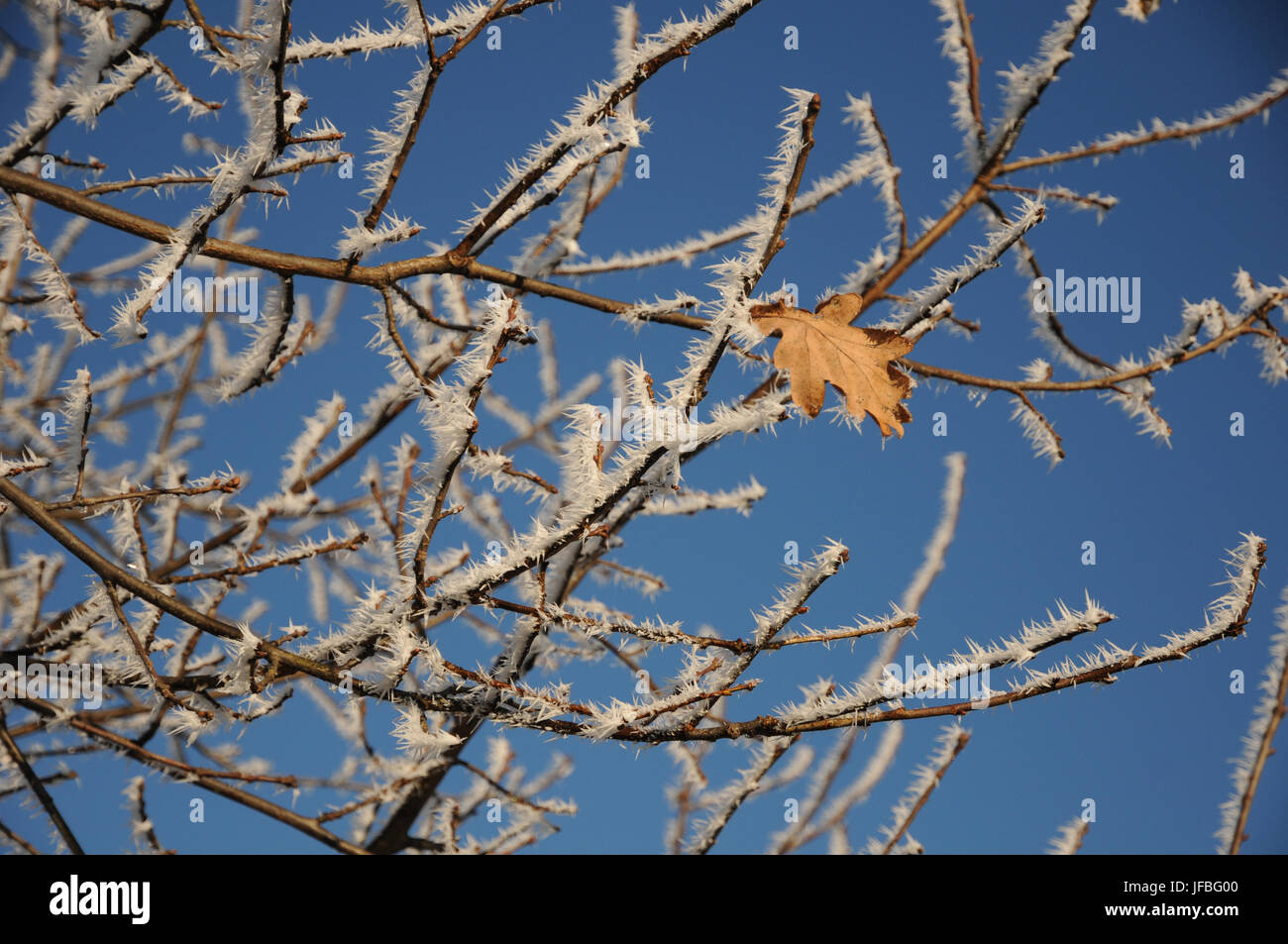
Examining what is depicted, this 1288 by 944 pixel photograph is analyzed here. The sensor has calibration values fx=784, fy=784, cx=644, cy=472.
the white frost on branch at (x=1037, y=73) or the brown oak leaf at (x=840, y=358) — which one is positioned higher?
the white frost on branch at (x=1037, y=73)

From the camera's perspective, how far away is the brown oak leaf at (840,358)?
4.15 feet

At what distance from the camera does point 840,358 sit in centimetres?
134

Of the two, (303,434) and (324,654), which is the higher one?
(303,434)

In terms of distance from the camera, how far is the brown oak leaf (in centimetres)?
126

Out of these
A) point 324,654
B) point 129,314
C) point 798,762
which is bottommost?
point 798,762

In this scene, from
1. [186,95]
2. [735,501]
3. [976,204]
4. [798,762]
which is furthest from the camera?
[798,762]

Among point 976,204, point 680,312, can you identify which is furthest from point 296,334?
point 976,204

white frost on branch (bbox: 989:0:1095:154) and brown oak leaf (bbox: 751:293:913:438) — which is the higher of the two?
white frost on branch (bbox: 989:0:1095:154)

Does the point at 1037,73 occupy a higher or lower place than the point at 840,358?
higher

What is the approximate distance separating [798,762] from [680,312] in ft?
7.06

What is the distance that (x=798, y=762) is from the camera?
3.16m
